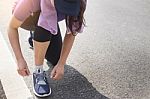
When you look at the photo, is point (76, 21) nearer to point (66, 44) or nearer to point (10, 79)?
point (66, 44)

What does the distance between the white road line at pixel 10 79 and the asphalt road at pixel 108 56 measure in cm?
9

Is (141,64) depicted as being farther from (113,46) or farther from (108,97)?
(108,97)

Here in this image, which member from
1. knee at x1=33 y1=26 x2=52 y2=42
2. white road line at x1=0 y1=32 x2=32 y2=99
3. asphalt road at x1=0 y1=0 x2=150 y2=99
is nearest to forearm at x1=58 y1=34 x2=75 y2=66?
knee at x1=33 y1=26 x2=52 y2=42

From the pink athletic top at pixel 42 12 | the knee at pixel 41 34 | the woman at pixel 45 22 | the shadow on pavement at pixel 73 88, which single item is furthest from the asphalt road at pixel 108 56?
the pink athletic top at pixel 42 12

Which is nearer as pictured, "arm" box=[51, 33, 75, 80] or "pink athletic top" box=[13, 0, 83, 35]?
"pink athletic top" box=[13, 0, 83, 35]

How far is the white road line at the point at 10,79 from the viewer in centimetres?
295

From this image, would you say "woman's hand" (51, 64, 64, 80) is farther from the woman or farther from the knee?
the knee

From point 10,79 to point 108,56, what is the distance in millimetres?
1068

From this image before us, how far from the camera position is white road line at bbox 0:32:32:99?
9.68 feet

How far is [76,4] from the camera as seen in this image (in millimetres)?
2568

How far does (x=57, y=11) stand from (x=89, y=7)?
8.16 feet

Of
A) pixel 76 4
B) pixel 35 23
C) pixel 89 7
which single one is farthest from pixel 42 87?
pixel 89 7

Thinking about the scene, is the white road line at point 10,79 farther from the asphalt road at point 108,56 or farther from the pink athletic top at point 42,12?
the pink athletic top at point 42,12

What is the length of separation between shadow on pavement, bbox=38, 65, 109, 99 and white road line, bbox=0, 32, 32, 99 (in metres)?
0.24
